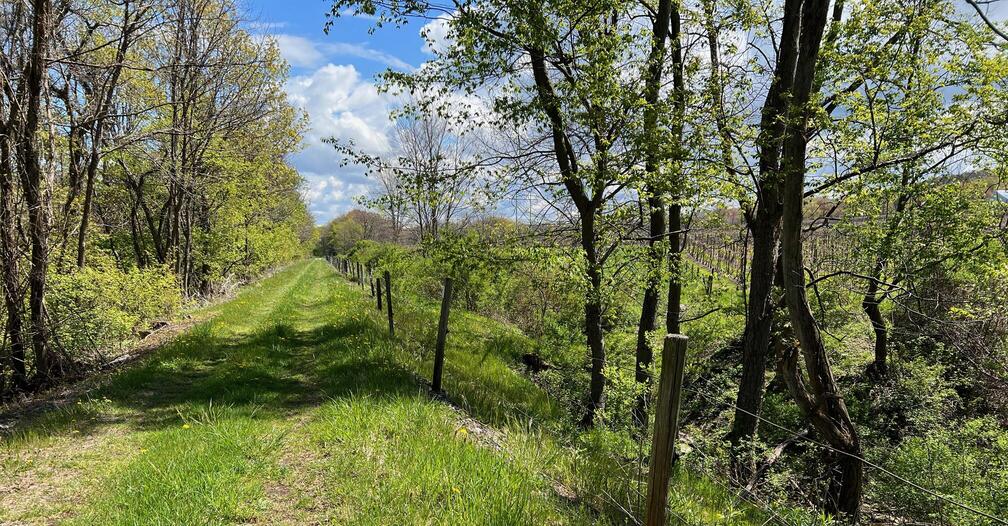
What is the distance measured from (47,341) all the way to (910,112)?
45.2ft

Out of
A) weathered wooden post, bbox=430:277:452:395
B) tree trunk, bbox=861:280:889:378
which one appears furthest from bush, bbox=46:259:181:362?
tree trunk, bbox=861:280:889:378

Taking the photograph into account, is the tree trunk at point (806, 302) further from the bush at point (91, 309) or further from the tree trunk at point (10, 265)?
the bush at point (91, 309)

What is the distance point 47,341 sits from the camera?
8047mm

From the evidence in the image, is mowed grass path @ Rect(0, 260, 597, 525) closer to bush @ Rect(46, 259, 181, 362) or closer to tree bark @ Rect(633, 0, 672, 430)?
bush @ Rect(46, 259, 181, 362)

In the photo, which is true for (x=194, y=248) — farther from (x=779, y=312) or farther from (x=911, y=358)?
(x=911, y=358)

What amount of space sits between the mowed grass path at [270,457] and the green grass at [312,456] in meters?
0.02

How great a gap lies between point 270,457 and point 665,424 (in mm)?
3988

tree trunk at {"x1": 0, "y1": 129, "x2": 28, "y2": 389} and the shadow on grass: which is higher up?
tree trunk at {"x1": 0, "y1": 129, "x2": 28, "y2": 389}

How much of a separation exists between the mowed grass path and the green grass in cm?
2

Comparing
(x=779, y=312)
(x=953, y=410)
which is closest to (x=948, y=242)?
(x=953, y=410)

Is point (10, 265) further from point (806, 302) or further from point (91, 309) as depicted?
point (806, 302)

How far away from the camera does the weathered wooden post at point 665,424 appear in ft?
8.47

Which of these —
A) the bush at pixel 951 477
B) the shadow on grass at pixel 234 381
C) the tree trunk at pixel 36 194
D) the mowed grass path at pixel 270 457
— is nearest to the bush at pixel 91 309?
the tree trunk at pixel 36 194

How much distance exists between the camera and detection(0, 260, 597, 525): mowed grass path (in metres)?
3.69
